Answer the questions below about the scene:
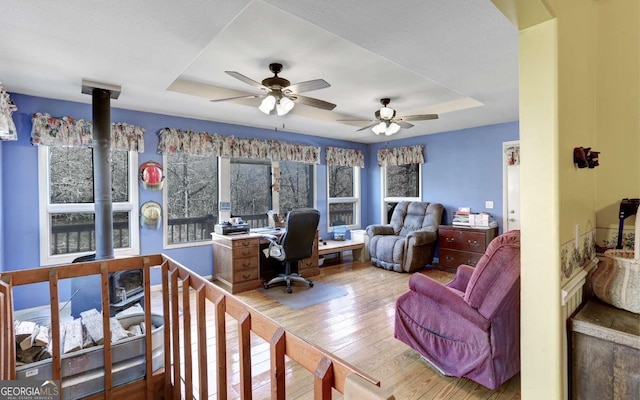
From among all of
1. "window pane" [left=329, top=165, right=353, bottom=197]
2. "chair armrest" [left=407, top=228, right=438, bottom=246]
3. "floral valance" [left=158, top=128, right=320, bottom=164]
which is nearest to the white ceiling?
"floral valance" [left=158, top=128, right=320, bottom=164]

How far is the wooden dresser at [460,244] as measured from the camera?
4.62m

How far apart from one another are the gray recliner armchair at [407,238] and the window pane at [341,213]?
2.88 feet

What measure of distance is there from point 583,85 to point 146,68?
293 centimetres

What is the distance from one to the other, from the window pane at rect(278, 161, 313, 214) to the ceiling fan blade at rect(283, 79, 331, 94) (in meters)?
2.81

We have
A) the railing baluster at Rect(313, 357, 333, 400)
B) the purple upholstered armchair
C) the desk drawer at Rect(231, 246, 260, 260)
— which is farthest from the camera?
the desk drawer at Rect(231, 246, 260, 260)

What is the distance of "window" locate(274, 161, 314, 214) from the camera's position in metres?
5.47

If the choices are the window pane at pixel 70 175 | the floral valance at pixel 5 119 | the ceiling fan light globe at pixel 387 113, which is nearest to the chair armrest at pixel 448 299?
the ceiling fan light globe at pixel 387 113

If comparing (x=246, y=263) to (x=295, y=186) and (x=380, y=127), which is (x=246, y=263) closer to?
(x=295, y=186)

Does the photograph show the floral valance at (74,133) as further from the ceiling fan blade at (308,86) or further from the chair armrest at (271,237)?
the ceiling fan blade at (308,86)

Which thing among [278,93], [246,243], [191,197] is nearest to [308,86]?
[278,93]

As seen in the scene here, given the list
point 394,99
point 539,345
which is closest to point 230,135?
point 394,99

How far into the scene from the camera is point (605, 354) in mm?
1182

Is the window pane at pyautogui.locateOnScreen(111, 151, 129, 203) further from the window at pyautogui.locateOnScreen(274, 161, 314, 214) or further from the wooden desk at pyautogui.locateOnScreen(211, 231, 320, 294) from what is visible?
the window at pyautogui.locateOnScreen(274, 161, 314, 214)

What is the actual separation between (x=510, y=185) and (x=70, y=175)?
5931 mm
